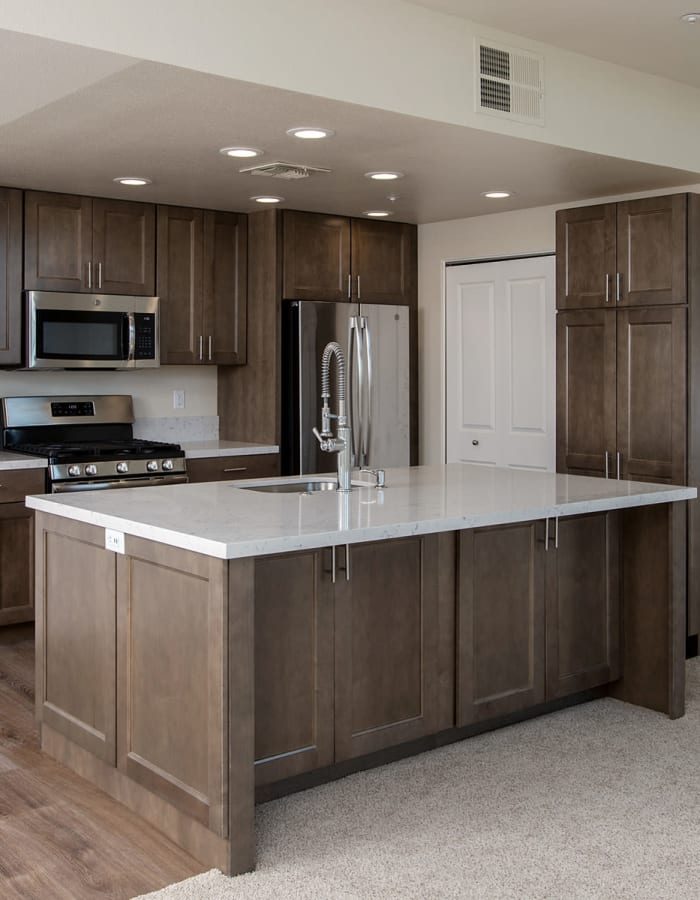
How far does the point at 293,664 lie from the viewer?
2.94 m

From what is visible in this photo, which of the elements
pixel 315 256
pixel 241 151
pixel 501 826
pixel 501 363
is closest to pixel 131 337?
pixel 315 256

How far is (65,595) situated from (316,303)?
113 inches

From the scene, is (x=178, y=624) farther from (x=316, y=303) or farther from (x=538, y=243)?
(x=538, y=243)

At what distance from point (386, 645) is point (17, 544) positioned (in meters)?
2.33

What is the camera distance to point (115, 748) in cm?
300

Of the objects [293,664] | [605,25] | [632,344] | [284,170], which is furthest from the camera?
[632,344]

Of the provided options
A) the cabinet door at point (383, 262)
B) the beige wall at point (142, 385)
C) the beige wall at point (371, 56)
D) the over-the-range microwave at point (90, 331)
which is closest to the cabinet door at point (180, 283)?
the over-the-range microwave at point (90, 331)

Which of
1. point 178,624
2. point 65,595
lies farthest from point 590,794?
point 65,595

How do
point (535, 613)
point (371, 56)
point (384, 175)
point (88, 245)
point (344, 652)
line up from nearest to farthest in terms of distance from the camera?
1. point (344, 652)
2. point (371, 56)
3. point (535, 613)
4. point (384, 175)
5. point (88, 245)

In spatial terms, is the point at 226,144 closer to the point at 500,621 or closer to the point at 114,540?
the point at 114,540

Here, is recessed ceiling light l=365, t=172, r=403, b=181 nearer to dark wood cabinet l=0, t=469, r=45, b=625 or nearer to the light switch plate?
dark wood cabinet l=0, t=469, r=45, b=625

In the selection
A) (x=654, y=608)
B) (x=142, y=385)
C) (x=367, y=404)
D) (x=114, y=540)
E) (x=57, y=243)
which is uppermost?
(x=57, y=243)

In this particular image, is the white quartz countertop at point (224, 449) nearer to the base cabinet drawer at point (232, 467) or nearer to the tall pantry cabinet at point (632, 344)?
the base cabinet drawer at point (232, 467)

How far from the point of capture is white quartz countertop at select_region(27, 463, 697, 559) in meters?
2.71
